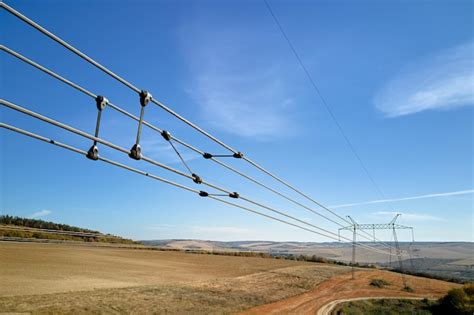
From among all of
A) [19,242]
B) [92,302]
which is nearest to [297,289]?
[92,302]

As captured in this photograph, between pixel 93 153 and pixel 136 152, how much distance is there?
957mm

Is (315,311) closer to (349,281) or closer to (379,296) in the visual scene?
(379,296)

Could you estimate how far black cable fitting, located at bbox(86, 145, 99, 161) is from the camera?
6645 millimetres

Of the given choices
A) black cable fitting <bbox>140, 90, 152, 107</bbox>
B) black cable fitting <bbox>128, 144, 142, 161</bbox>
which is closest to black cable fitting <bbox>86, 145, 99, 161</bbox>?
black cable fitting <bbox>128, 144, 142, 161</bbox>

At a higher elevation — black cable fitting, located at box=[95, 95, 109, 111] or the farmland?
black cable fitting, located at box=[95, 95, 109, 111]

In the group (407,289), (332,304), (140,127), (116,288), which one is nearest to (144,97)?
(140,127)

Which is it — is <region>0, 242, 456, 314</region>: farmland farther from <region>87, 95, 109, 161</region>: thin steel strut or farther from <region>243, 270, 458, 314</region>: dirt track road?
<region>87, 95, 109, 161</region>: thin steel strut

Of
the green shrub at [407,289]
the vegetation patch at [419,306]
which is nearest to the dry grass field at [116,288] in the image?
the vegetation patch at [419,306]

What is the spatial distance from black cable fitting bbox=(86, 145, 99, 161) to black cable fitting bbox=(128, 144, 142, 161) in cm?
72

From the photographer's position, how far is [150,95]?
24.8 ft

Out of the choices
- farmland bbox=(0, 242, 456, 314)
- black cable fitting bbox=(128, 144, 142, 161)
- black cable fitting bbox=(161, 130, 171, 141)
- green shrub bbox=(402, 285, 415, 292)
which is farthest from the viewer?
green shrub bbox=(402, 285, 415, 292)

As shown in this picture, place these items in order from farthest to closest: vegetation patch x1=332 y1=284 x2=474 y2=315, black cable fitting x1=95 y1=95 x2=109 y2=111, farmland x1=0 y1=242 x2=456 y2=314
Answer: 1. vegetation patch x1=332 y1=284 x2=474 y2=315
2. farmland x1=0 y1=242 x2=456 y2=314
3. black cable fitting x1=95 y1=95 x2=109 y2=111

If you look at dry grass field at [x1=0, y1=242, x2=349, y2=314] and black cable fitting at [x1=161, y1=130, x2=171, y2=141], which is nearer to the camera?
black cable fitting at [x1=161, y1=130, x2=171, y2=141]

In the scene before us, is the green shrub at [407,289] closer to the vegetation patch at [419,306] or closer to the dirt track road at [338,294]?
the dirt track road at [338,294]
